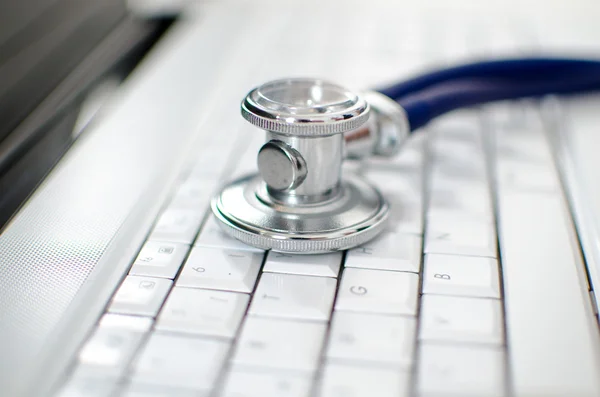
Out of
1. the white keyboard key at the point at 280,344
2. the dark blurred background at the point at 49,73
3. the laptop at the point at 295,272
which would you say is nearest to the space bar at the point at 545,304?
the laptop at the point at 295,272

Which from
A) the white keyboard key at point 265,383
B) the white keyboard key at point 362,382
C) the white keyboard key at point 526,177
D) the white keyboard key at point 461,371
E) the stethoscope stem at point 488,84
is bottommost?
the white keyboard key at point 265,383

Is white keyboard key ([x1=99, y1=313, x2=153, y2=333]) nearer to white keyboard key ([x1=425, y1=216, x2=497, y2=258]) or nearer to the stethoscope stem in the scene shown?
white keyboard key ([x1=425, y1=216, x2=497, y2=258])

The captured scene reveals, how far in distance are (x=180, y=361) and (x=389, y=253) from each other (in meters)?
0.17

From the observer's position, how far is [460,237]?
493 mm

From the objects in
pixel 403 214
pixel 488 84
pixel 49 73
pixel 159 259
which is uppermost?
pixel 488 84

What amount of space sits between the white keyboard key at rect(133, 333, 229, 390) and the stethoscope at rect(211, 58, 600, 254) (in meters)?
0.10

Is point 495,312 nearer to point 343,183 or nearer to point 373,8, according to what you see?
point 343,183

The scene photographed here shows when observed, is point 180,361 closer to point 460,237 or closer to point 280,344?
point 280,344

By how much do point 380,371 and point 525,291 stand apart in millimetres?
126

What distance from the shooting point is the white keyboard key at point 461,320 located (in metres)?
0.38

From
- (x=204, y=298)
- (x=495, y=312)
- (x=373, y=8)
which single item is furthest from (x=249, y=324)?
(x=373, y=8)

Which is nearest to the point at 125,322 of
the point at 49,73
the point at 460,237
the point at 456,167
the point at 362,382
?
the point at 362,382

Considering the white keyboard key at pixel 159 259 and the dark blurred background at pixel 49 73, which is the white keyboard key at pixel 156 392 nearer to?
the white keyboard key at pixel 159 259

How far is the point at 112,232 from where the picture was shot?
0.49 metres
